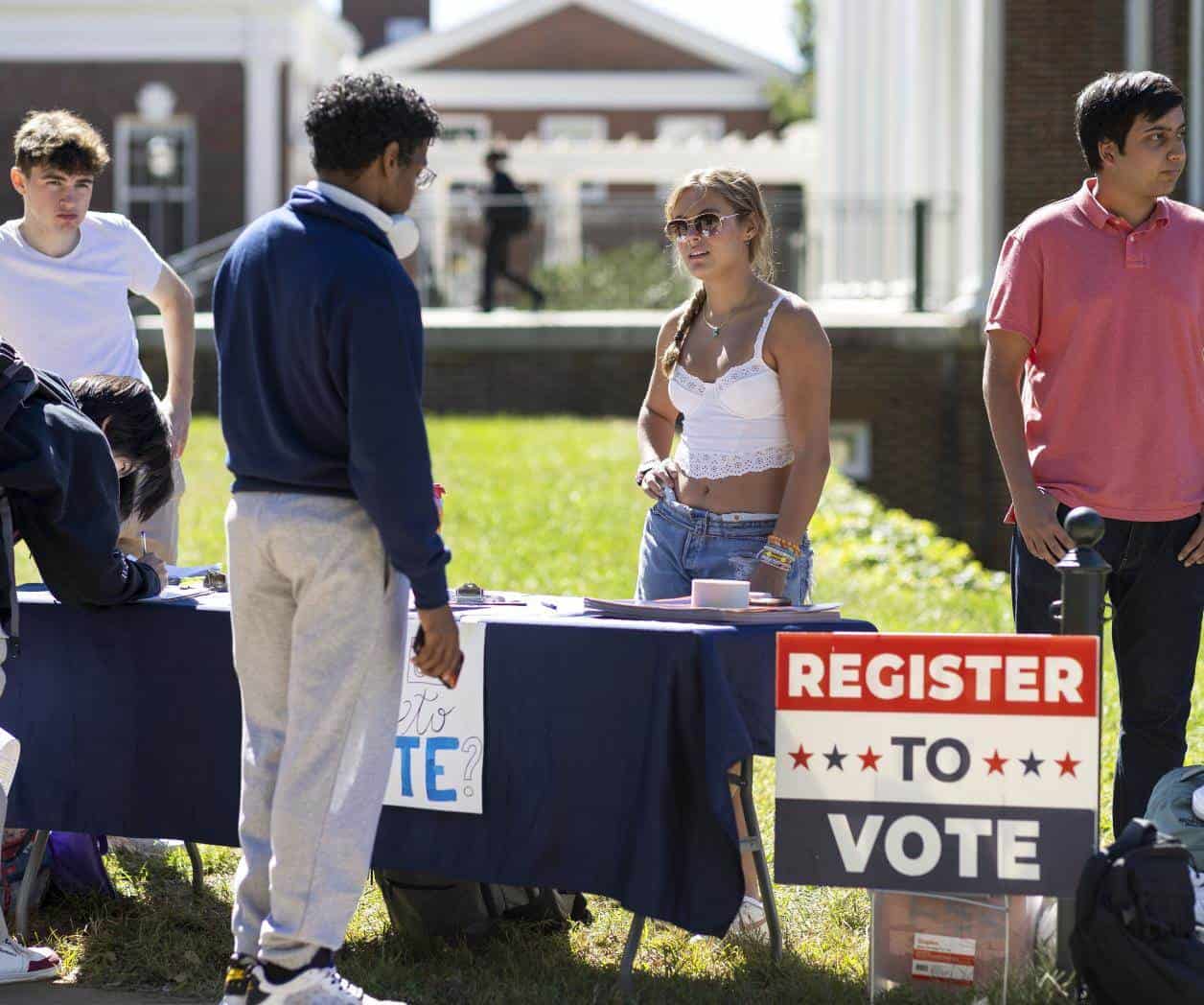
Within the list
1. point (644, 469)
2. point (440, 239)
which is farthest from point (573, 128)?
point (644, 469)

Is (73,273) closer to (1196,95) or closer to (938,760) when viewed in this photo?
(938,760)

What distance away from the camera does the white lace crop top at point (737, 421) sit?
4781 millimetres

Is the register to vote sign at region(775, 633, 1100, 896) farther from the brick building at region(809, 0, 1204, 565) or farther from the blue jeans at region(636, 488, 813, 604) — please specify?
the brick building at region(809, 0, 1204, 565)

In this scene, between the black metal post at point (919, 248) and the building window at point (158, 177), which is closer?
the black metal post at point (919, 248)

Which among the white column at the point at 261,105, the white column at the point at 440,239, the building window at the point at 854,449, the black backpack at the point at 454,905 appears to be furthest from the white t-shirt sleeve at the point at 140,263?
the white column at the point at 261,105

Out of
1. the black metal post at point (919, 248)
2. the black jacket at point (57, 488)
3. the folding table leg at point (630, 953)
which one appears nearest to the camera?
the black jacket at point (57, 488)

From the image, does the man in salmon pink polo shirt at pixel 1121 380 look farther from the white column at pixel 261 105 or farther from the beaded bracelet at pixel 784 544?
the white column at pixel 261 105

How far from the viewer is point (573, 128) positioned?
144 feet

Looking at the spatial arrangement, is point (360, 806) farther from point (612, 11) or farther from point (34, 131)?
point (612, 11)

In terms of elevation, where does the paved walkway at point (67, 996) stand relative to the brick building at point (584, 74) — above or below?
below

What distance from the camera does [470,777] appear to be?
4379 mm

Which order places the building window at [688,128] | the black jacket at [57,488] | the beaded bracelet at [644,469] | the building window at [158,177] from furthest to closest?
1. the building window at [688,128]
2. the building window at [158,177]
3. the beaded bracelet at [644,469]
4. the black jacket at [57,488]

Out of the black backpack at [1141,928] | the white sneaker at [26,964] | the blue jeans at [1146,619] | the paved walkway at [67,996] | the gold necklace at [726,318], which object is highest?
the gold necklace at [726,318]

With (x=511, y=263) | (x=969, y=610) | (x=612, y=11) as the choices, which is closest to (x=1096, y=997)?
(x=969, y=610)
